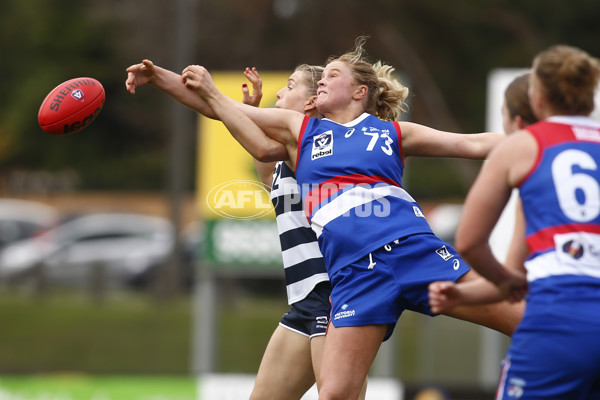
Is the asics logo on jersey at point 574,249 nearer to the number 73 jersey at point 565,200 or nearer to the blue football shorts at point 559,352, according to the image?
the number 73 jersey at point 565,200

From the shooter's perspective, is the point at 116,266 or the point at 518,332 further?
the point at 116,266

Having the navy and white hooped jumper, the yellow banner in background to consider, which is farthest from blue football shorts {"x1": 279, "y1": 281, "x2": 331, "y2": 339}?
the yellow banner in background

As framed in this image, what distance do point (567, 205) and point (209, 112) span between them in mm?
1800

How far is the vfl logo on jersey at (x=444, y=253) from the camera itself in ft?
13.4

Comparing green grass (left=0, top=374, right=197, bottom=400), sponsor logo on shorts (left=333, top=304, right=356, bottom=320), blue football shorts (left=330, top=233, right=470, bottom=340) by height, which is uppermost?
blue football shorts (left=330, top=233, right=470, bottom=340)

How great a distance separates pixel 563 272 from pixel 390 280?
41.3 inches

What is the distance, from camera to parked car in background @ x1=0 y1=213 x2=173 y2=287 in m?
17.5

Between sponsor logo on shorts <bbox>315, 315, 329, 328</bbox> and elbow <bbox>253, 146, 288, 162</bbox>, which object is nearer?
elbow <bbox>253, 146, 288, 162</bbox>

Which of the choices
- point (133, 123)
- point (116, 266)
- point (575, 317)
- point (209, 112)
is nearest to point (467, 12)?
Answer: point (116, 266)

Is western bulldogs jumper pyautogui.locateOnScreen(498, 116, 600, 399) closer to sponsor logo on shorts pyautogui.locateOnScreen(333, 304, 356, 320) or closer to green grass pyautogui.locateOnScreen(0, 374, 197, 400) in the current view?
sponsor logo on shorts pyautogui.locateOnScreen(333, 304, 356, 320)

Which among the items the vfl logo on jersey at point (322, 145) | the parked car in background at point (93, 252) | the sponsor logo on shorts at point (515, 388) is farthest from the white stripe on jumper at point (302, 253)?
the parked car in background at point (93, 252)

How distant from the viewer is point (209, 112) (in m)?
4.27

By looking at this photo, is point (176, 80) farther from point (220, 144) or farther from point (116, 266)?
point (116, 266)

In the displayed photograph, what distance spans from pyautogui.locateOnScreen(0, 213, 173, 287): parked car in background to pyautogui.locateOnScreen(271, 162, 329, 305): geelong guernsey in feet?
39.8
